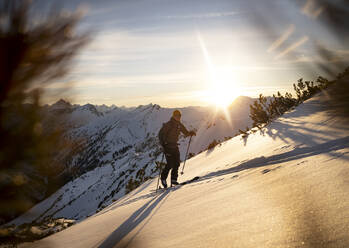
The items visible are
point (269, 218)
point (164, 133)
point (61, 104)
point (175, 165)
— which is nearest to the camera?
point (269, 218)

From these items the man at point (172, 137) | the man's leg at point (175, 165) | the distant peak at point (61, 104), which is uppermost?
the distant peak at point (61, 104)

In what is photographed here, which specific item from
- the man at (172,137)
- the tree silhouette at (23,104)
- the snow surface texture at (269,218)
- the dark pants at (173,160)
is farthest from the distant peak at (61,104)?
the dark pants at (173,160)

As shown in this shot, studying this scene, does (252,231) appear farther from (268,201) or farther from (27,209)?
(27,209)

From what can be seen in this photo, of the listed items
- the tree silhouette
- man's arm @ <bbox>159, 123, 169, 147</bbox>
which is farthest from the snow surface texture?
man's arm @ <bbox>159, 123, 169, 147</bbox>

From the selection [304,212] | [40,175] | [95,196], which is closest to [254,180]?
[304,212]

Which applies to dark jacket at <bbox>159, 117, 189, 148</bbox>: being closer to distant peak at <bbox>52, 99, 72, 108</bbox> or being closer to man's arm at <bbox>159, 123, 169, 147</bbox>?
man's arm at <bbox>159, 123, 169, 147</bbox>

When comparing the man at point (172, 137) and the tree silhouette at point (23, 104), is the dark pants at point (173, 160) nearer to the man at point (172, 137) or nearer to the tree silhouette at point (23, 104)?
the man at point (172, 137)

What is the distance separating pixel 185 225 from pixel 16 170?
59.4 inches

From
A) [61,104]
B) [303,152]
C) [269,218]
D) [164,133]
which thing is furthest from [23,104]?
[164,133]

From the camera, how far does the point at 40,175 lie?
2.31m

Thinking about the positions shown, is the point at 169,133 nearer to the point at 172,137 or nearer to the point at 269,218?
the point at 172,137

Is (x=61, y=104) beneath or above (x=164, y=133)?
above

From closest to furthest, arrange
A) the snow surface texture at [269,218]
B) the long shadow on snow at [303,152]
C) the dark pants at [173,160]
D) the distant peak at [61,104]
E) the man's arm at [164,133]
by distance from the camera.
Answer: the snow surface texture at [269,218]
the distant peak at [61,104]
the long shadow on snow at [303,152]
the man's arm at [164,133]
the dark pants at [173,160]

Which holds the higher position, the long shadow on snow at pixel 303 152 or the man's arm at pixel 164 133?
the man's arm at pixel 164 133
